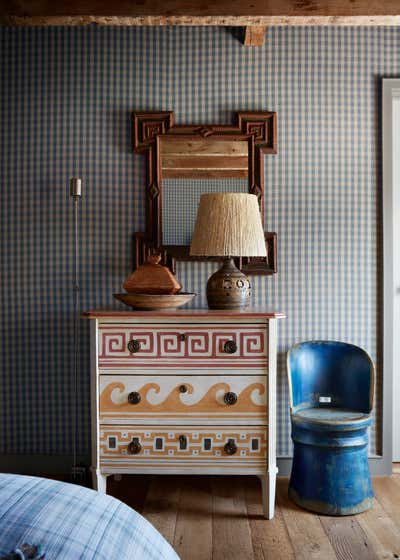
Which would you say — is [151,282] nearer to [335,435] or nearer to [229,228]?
[229,228]

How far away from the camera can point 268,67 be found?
10.2 ft

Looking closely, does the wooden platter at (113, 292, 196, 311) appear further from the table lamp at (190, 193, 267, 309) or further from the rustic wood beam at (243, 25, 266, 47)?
the rustic wood beam at (243, 25, 266, 47)

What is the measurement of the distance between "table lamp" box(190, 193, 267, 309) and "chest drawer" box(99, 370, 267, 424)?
37 cm

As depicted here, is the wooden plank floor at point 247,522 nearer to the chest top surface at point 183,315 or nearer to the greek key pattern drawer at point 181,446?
the greek key pattern drawer at point 181,446

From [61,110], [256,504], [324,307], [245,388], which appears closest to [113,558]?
[245,388]

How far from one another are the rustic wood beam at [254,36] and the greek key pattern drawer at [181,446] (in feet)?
6.68

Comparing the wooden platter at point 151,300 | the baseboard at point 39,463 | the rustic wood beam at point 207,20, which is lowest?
the baseboard at point 39,463

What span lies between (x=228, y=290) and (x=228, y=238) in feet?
0.82

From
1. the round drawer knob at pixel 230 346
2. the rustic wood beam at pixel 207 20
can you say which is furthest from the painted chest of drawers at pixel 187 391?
the rustic wood beam at pixel 207 20

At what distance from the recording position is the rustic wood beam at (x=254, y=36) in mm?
2914

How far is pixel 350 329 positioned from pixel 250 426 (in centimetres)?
94

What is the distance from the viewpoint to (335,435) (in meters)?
2.53

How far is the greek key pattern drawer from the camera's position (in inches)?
98.3

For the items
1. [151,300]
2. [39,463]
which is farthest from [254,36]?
[39,463]
